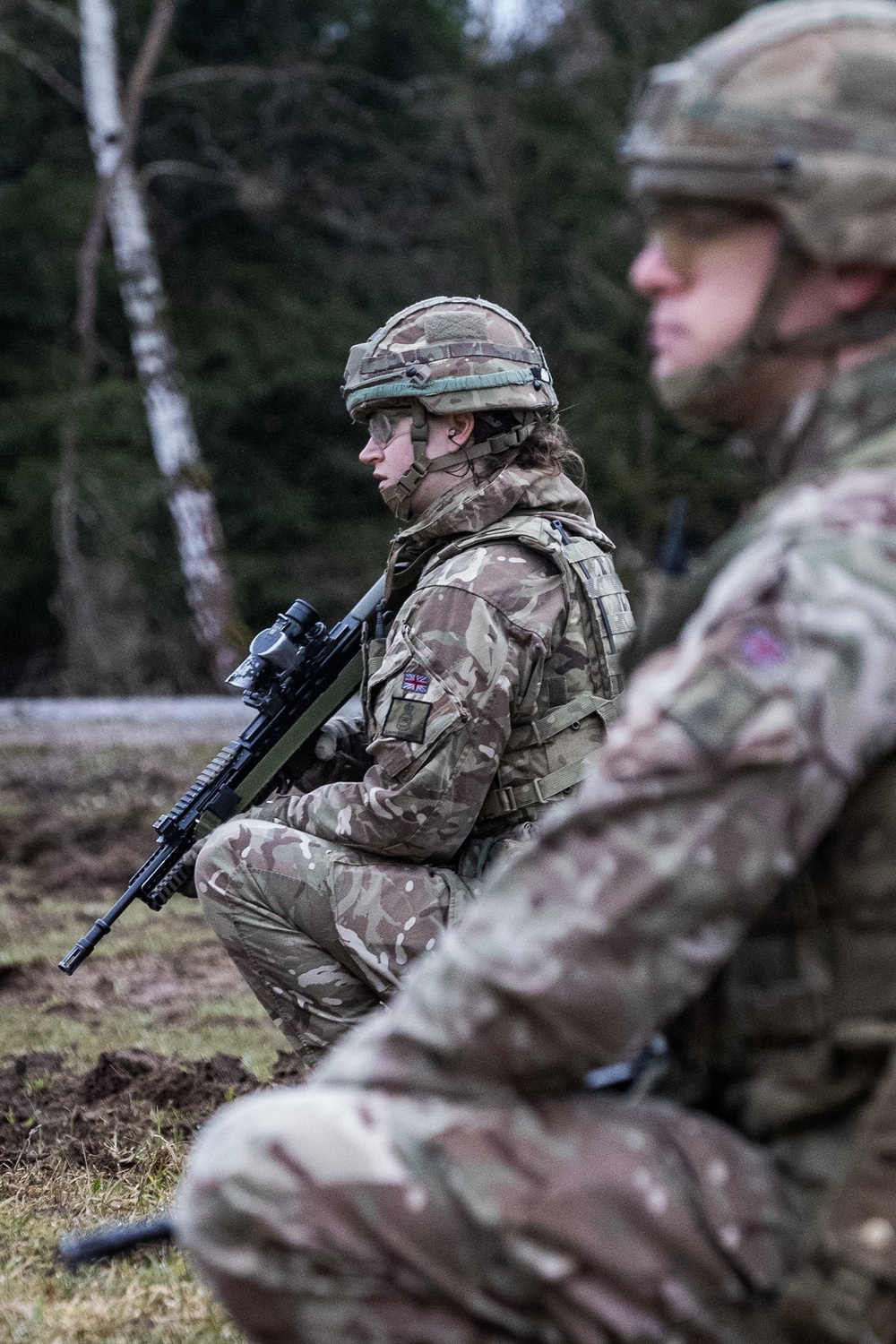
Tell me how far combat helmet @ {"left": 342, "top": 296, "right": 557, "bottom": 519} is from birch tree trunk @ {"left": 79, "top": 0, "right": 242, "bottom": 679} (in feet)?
37.8

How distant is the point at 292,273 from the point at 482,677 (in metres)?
17.4

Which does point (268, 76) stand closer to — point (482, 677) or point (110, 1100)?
point (110, 1100)

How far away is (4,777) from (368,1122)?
9.37 m

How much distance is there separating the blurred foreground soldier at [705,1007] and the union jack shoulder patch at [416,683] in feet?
6.73

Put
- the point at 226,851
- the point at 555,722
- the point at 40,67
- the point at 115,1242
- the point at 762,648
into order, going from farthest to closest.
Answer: the point at 40,67
the point at 226,851
the point at 555,722
the point at 115,1242
the point at 762,648

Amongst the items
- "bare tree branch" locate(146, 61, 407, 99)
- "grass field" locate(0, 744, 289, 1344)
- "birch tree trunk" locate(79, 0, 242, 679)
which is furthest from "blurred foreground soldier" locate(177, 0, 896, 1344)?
"bare tree branch" locate(146, 61, 407, 99)

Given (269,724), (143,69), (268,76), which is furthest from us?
(268,76)

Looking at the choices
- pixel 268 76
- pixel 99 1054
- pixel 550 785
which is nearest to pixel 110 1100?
pixel 99 1054

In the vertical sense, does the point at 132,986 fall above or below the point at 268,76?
below

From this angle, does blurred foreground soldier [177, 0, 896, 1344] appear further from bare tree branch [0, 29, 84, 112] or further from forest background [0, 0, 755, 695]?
forest background [0, 0, 755, 695]

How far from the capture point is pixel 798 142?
209cm

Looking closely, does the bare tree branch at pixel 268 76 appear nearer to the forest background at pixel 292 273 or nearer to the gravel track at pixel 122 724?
the forest background at pixel 292 273

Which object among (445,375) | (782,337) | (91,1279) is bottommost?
(91,1279)

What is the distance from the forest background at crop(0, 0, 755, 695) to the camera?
59.3ft
